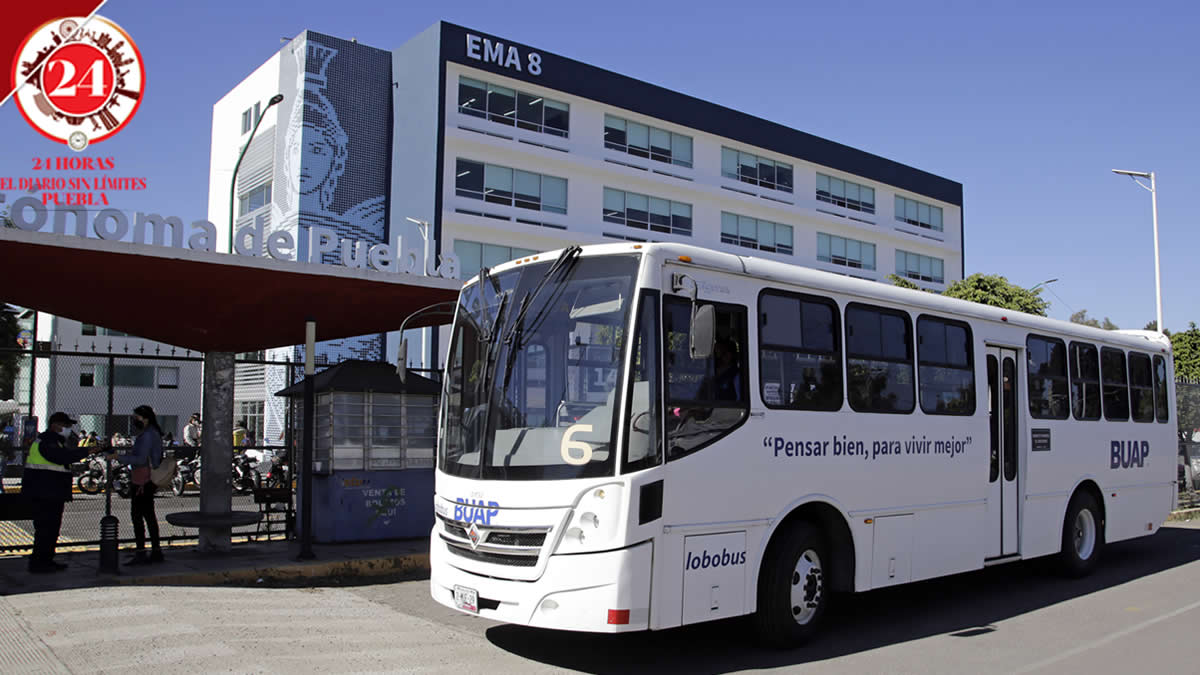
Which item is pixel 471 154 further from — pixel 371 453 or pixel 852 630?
pixel 852 630

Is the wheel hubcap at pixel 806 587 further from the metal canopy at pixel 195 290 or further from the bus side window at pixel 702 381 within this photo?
the metal canopy at pixel 195 290

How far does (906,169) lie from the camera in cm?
5394

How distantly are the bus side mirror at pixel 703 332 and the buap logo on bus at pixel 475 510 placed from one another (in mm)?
1834

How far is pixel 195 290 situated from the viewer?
10.6 meters

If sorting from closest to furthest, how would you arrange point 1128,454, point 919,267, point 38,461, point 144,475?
1. point 38,461
2. point 144,475
3. point 1128,454
4. point 919,267

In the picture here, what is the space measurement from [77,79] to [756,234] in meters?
34.6

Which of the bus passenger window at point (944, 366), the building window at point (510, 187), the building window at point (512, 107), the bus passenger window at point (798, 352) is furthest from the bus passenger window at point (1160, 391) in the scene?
the building window at point (512, 107)

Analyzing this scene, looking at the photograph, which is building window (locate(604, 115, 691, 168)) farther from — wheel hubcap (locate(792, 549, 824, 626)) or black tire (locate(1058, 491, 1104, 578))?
wheel hubcap (locate(792, 549, 824, 626))

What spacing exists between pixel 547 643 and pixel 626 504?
2088 millimetres

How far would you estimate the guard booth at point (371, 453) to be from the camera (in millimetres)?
12578

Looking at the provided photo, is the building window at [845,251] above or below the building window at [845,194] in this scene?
below

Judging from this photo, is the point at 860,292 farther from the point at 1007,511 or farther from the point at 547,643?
the point at 547,643

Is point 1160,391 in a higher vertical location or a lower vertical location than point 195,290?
lower

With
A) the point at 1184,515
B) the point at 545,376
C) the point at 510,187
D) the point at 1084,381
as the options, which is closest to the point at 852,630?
the point at 545,376
